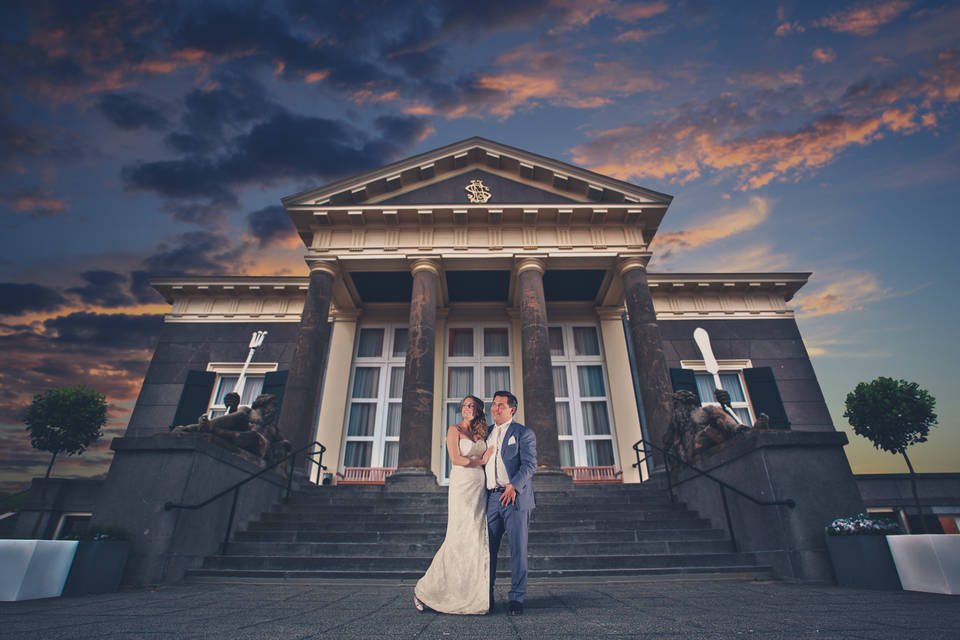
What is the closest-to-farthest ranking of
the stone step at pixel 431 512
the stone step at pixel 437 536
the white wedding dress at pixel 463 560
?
the white wedding dress at pixel 463 560, the stone step at pixel 437 536, the stone step at pixel 431 512

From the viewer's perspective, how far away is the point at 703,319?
53.8ft

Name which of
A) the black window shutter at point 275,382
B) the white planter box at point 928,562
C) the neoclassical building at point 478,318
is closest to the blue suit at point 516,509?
the white planter box at point 928,562

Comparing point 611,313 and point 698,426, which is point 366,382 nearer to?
point 611,313

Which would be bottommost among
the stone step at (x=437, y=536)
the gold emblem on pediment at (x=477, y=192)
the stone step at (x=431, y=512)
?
the stone step at (x=437, y=536)

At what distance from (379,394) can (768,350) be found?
45.5 feet

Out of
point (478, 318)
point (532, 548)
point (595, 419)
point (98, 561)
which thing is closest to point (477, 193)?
point (478, 318)

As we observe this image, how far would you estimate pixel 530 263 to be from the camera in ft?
44.8

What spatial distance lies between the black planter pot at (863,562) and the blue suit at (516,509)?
172 inches

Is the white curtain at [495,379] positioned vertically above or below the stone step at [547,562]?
above

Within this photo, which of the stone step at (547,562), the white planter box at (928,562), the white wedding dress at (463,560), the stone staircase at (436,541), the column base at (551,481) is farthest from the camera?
the column base at (551,481)

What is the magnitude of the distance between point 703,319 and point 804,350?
11.4ft

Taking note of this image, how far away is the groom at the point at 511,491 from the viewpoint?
11.5 feet

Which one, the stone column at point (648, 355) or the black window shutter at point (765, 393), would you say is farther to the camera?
the black window shutter at point (765, 393)

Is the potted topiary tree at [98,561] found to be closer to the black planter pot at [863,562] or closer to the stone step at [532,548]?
the stone step at [532,548]
